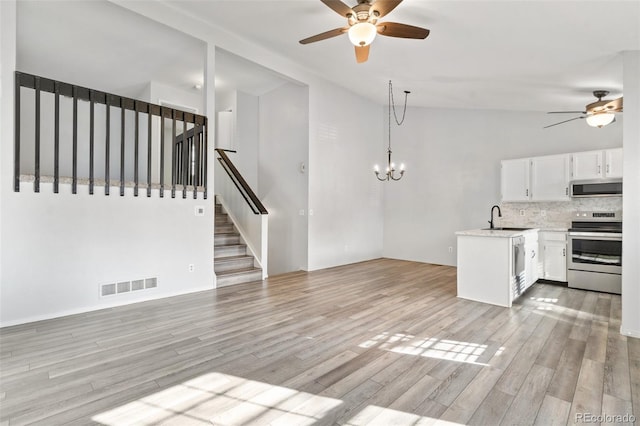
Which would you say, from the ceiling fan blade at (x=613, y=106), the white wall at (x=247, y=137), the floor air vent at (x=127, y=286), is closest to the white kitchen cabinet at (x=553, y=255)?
the ceiling fan blade at (x=613, y=106)

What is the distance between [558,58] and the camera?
352 centimetres

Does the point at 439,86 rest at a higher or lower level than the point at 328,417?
higher

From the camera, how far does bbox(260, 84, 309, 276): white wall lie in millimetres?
6344

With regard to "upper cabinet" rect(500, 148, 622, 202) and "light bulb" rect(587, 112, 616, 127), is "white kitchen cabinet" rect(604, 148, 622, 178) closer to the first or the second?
"upper cabinet" rect(500, 148, 622, 202)

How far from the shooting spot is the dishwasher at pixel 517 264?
4109 millimetres

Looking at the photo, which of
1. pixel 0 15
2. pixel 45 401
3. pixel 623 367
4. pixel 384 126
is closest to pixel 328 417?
pixel 45 401

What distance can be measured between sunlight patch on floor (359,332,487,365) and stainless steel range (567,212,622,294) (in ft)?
10.7

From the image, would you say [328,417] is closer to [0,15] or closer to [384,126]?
[0,15]

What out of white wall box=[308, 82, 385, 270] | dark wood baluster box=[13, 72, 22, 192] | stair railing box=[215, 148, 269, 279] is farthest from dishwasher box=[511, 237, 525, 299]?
dark wood baluster box=[13, 72, 22, 192]

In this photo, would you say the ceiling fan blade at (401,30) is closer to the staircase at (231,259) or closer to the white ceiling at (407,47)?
the white ceiling at (407,47)

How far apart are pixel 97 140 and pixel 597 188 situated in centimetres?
969

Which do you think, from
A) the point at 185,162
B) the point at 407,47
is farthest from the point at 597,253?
the point at 185,162

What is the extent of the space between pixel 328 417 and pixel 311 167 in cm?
494

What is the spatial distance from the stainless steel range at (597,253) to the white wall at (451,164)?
135 centimetres
